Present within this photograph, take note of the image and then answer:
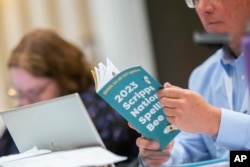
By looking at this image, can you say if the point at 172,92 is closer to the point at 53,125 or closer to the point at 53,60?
the point at 53,125

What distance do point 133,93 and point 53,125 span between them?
276mm

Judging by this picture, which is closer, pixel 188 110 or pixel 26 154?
pixel 188 110

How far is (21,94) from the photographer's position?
2.47m

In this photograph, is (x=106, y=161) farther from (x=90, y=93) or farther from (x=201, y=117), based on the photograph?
(x=90, y=93)

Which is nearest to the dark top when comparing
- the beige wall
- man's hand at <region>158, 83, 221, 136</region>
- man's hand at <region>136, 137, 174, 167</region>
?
man's hand at <region>136, 137, 174, 167</region>

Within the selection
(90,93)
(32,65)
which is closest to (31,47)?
(32,65)

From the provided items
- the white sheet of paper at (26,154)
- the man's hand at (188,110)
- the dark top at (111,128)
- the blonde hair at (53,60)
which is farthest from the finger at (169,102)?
the blonde hair at (53,60)

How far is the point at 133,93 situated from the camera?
52.2 inches

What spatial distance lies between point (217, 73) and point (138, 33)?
215 centimetres

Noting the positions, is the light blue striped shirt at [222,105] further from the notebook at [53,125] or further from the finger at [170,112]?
the notebook at [53,125]

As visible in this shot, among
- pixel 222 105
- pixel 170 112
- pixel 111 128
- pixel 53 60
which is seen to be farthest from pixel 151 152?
pixel 53 60

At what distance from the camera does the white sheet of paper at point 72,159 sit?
4.40ft

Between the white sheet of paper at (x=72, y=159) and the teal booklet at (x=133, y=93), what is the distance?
106 mm

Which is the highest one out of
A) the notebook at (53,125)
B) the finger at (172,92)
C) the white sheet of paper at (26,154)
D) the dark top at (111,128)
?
the finger at (172,92)
